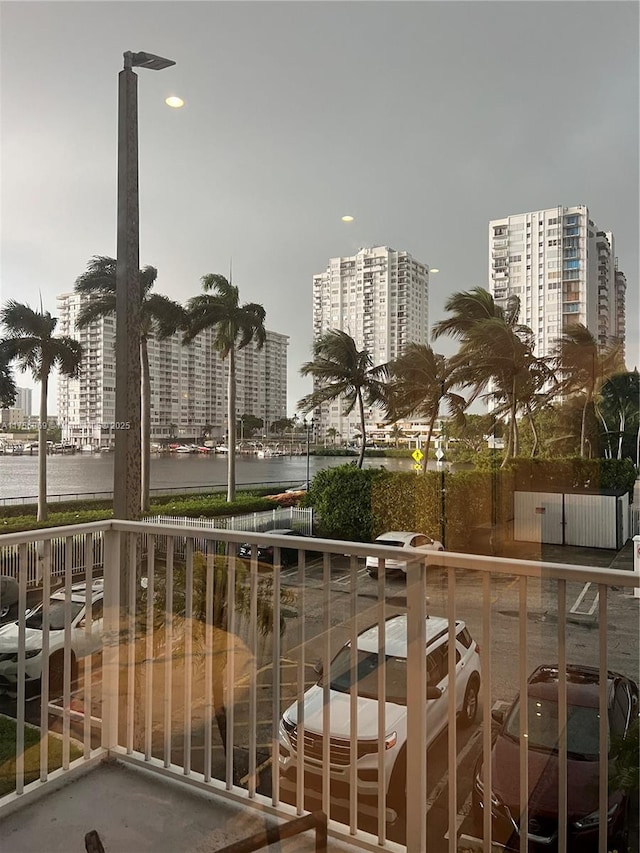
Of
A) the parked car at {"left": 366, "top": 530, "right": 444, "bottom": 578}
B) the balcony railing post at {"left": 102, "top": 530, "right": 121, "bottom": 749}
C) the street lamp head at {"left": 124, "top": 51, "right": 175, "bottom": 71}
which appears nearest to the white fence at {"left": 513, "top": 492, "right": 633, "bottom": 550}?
the parked car at {"left": 366, "top": 530, "right": 444, "bottom": 578}

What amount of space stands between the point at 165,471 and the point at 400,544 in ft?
3.01

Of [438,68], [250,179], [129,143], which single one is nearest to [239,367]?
[250,179]

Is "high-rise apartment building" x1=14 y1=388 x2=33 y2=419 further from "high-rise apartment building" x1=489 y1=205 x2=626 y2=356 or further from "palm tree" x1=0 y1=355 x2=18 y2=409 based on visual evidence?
"high-rise apartment building" x1=489 y1=205 x2=626 y2=356

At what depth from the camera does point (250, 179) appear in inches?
84.5

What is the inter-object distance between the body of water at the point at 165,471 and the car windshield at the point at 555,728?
698 millimetres

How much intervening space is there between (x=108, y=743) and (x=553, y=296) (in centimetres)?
203

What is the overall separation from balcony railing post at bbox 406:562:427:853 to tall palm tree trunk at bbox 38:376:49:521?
1.21 meters

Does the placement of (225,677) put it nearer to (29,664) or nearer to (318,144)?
(29,664)

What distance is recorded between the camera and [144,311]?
83.3 inches

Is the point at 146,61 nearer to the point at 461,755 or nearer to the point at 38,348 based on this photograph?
the point at 38,348

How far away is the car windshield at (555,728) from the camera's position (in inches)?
51.0

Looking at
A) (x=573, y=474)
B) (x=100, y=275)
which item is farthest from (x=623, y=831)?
(x=100, y=275)

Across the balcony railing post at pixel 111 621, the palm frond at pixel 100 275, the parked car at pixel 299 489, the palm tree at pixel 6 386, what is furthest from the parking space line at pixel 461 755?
the palm frond at pixel 100 275

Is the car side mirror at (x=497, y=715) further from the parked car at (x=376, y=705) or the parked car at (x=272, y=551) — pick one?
the parked car at (x=272, y=551)
